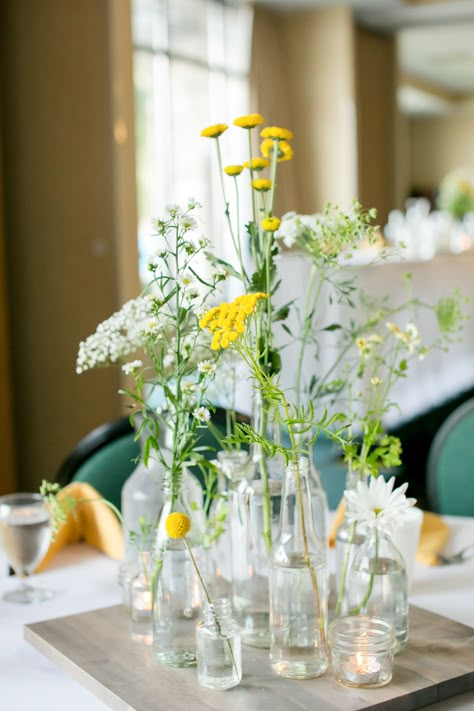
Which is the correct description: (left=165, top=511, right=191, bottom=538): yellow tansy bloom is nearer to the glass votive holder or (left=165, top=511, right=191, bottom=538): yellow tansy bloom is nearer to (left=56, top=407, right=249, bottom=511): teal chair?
the glass votive holder

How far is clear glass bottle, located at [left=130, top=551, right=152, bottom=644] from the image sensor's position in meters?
1.01

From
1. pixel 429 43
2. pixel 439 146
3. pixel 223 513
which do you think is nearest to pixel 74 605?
pixel 223 513

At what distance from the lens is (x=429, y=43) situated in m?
10.5

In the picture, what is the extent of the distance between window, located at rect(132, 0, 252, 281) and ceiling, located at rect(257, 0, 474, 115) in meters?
0.78

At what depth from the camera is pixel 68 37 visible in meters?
4.27

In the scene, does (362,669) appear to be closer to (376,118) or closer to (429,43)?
(376,118)

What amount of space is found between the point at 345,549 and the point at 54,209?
341 cm

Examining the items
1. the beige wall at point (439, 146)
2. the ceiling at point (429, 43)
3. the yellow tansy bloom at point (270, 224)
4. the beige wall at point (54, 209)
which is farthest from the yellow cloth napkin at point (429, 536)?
the beige wall at point (439, 146)

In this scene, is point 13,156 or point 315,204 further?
point 315,204

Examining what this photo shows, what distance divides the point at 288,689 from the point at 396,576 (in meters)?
0.19

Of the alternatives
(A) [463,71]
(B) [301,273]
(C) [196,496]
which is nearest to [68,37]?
(B) [301,273]

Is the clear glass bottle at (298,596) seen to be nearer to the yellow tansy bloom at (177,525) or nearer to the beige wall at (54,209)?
the yellow tansy bloom at (177,525)

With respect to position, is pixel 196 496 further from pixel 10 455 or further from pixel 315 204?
pixel 315 204

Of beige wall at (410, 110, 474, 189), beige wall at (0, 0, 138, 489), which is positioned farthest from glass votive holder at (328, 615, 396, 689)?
beige wall at (410, 110, 474, 189)
